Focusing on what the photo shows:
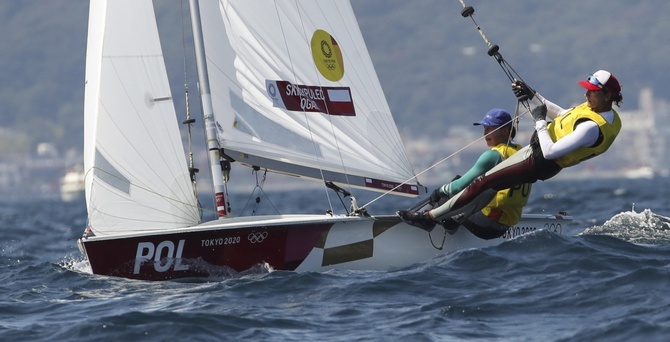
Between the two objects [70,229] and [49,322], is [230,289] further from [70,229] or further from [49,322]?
[70,229]

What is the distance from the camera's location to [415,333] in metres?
6.87

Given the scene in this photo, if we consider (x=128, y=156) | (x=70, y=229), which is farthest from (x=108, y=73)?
(x=70, y=229)

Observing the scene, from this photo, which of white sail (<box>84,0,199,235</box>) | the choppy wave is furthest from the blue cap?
white sail (<box>84,0,199,235</box>)

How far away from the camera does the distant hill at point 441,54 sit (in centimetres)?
13812

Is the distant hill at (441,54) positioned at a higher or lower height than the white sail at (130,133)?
higher

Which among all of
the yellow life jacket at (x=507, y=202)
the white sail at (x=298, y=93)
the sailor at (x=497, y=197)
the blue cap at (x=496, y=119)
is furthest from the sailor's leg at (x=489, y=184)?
the white sail at (x=298, y=93)

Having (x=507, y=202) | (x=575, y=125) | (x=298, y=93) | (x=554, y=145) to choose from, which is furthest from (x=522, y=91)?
(x=298, y=93)

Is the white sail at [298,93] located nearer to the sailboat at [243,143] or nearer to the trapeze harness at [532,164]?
the sailboat at [243,143]

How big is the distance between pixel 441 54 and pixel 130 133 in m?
156

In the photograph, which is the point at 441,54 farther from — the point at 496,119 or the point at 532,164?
the point at 532,164

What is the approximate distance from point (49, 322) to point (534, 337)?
2997mm

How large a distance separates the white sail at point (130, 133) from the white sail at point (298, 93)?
0.46 metres

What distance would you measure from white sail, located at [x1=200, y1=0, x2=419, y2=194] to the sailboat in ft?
0.03

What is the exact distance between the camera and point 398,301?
774cm
